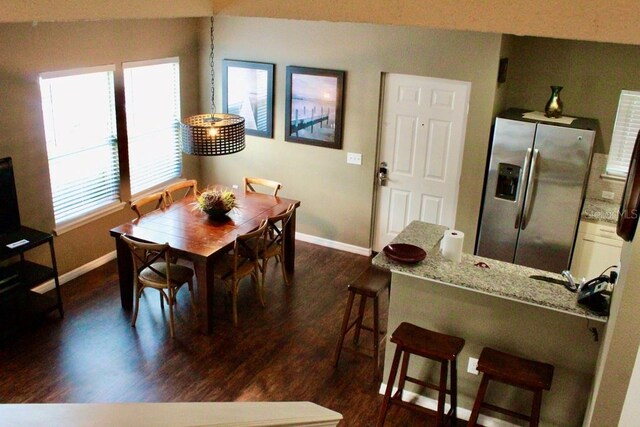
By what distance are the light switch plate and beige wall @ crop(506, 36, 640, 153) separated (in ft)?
5.31

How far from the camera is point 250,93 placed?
638cm

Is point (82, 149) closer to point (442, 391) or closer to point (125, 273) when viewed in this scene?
point (125, 273)

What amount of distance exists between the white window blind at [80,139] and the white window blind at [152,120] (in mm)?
297

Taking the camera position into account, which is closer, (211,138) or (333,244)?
(211,138)

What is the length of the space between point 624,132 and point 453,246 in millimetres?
2825

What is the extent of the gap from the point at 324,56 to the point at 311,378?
328 cm

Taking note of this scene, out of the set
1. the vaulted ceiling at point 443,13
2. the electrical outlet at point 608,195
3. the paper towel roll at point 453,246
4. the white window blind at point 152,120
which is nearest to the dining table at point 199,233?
the white window blind at point 152,120

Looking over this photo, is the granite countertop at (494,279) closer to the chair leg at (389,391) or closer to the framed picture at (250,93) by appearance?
the chair leg at (389,391)

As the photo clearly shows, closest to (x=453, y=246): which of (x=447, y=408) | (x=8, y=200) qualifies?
(x=447, y=408)

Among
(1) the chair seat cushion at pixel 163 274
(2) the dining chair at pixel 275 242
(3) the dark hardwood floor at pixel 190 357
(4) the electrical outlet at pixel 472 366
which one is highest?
(2) the dining chair at pixel 275 242

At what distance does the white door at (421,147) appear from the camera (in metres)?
5.51

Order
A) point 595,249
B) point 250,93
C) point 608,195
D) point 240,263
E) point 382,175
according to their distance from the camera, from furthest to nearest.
A: point 250,93 → point 382,175 → point 608,195 → point 595,249 → point 240,263

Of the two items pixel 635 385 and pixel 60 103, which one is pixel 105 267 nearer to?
pixel 60 103

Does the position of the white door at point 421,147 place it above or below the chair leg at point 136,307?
above
